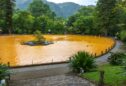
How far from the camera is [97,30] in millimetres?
68812

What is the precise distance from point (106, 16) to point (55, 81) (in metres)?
46.0

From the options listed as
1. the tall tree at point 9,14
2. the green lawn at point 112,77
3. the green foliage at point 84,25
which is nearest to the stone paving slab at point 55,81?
the green lawn at point 112,77

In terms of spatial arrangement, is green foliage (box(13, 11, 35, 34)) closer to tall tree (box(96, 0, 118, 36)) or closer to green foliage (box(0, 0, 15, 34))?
green foliage (box(0, 0, 15, 34))

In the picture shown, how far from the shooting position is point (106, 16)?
6347cm

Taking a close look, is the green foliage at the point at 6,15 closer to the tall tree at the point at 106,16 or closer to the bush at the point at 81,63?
the tall tree at the point at 106,16

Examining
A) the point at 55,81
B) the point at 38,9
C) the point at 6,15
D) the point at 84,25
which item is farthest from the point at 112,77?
the point at 38,9

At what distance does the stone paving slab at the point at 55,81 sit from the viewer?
729 inches

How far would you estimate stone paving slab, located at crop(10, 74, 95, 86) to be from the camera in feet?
60.7

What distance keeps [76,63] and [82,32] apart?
49.3 m

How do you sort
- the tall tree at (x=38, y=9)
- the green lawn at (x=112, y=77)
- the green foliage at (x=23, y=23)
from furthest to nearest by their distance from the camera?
1. the tall tree at (x=38, y=9)
2. the green foliage at (x=23, y=23)
3. the green lawn at (x=112, y=77)

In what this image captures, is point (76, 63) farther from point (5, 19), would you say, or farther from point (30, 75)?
point (5, 19)

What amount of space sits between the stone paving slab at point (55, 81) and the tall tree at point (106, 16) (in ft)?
145

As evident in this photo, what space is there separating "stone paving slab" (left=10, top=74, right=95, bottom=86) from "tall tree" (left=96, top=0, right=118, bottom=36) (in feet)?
145

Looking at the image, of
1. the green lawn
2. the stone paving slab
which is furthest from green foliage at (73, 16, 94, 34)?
the stone paving slab
